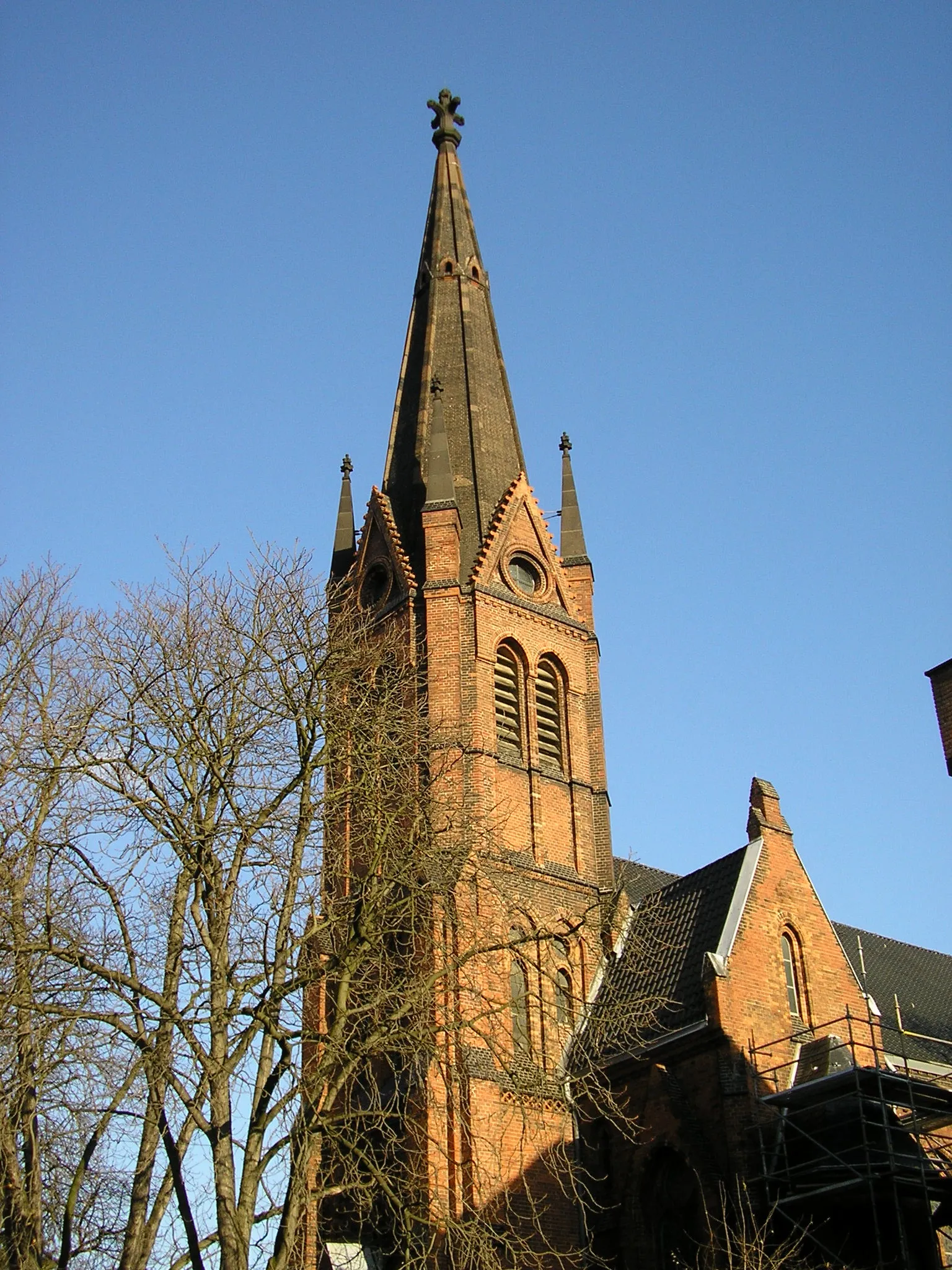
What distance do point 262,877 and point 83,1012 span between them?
2.54 metres

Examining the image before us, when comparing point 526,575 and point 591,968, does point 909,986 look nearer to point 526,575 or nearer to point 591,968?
point 591,968

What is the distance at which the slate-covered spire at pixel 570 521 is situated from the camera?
31.5 metres

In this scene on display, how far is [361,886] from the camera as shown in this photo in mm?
15703

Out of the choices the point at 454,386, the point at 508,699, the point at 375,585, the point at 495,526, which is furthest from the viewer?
the point at 454,386

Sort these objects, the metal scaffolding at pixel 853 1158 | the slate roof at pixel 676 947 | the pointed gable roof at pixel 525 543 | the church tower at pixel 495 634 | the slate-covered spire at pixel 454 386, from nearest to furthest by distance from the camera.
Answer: the metal scaffolding at pixel 853 1158 → the slate roof at pixel 676 947 → the church tower at pixel 495 634 → the pointed gable roof at pixel 525 543 → the slate-covered spire at pixel 454 386

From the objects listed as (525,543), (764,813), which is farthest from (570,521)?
(764,813)

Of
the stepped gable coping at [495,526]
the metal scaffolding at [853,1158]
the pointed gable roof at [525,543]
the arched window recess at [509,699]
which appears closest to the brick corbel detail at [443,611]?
the stepped gable coping at [495,526]

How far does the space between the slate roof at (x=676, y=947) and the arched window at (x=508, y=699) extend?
133 inches

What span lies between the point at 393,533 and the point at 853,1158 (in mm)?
14917

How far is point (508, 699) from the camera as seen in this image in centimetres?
2850

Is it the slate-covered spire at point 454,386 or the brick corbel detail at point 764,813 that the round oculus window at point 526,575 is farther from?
the brick corbel detail at point 764,813

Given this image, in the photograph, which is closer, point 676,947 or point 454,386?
point 676,947

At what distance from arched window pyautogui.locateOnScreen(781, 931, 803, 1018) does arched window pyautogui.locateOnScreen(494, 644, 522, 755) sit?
600 cm

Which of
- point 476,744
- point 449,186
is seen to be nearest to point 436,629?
point 476,744
